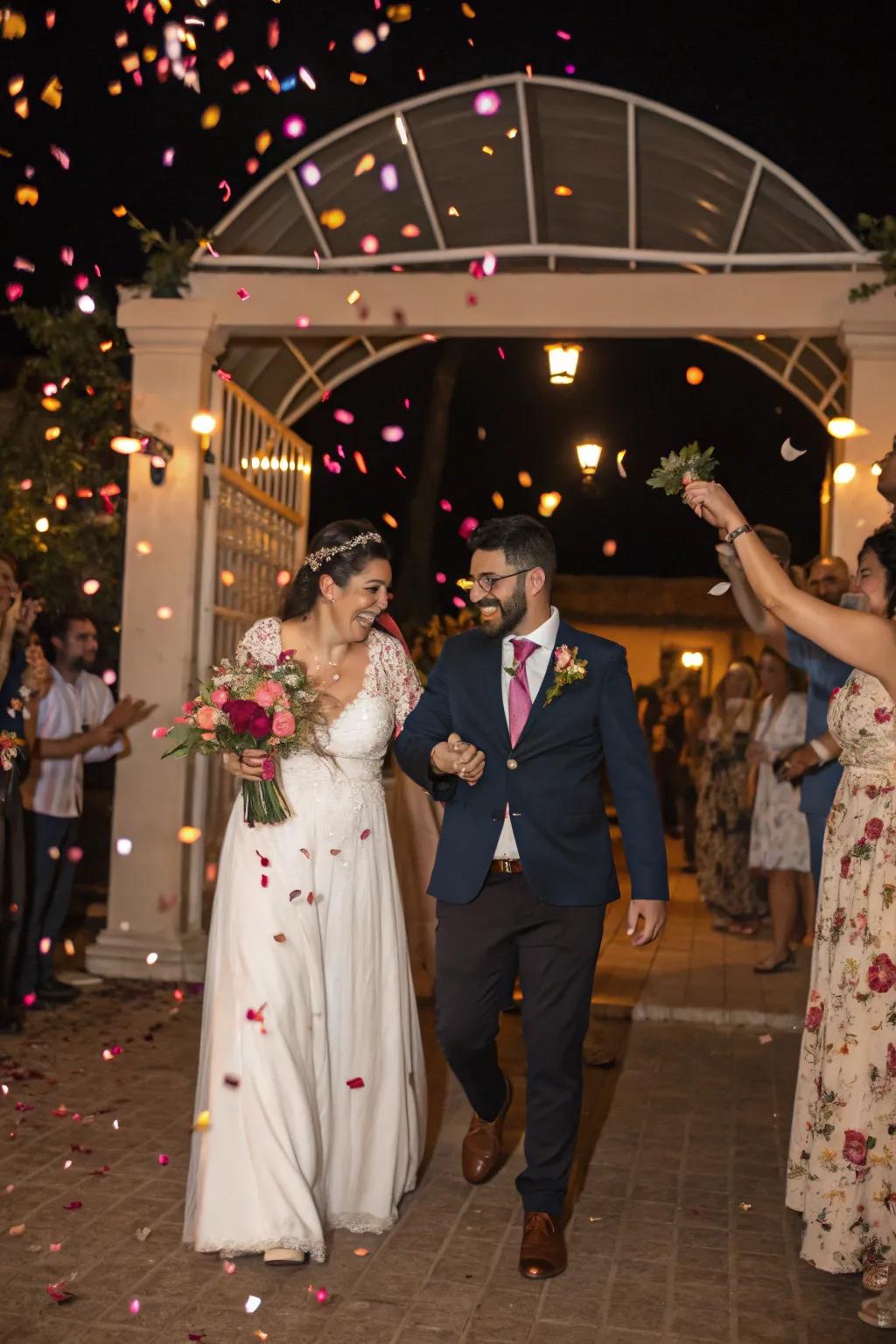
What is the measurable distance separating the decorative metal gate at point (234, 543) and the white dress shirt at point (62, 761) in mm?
716

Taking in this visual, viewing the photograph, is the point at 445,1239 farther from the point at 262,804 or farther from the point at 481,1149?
the point at 262,804

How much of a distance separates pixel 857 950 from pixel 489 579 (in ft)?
5.69

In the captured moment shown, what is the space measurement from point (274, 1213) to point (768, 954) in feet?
21.9

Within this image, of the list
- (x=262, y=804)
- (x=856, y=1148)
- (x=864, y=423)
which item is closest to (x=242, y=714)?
(x=262, y=804)

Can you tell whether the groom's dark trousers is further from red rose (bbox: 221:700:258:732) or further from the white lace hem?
the white lace hem

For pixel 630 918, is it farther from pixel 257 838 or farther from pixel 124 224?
pixel 124 224

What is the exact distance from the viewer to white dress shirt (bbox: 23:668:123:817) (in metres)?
8.26

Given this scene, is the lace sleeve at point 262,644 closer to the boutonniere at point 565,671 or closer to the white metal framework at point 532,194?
the boutonniere at point 565,671

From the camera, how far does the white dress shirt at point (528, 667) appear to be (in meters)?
4.70

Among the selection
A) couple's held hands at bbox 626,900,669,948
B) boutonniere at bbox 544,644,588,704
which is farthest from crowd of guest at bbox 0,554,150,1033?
couple's held hands at bbox 626,900,669,948

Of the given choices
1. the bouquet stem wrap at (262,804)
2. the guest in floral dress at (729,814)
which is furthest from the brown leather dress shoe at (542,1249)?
the guest in floral dress at (729,814)

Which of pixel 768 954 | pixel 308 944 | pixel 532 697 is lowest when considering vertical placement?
pixel 768 954

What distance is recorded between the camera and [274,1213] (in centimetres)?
430

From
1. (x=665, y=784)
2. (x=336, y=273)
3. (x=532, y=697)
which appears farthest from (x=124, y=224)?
(x=665, y=784)
